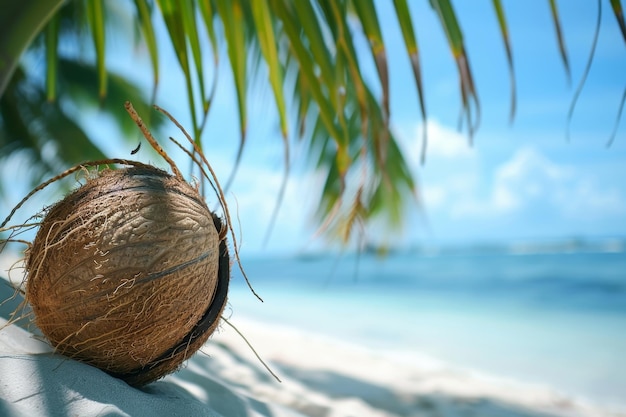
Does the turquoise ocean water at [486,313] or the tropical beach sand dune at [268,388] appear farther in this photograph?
the turquoise ocean water at [486,313]

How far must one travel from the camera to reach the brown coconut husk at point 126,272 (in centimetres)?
137

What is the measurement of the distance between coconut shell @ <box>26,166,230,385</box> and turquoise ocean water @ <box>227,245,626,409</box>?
0.92 feet

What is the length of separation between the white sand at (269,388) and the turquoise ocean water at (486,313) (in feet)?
1.38

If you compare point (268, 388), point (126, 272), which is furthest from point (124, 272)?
point (268, 388)

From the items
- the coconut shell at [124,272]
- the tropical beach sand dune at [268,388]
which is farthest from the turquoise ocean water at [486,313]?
the tropical beach sand dune at [268,388]

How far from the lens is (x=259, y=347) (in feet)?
16.5

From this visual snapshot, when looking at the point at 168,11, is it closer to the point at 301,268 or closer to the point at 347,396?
the point at 347,396

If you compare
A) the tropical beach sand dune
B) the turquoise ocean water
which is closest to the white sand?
the tropical beach sand dune

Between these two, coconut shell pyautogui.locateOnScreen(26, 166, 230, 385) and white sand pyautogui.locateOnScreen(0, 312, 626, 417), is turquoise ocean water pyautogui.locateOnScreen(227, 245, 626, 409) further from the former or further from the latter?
white sand pyautogui.locateOnScreen(0, 312, 626, 417)

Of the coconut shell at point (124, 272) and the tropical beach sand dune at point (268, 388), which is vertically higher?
the coconut shell at point (124, 272)

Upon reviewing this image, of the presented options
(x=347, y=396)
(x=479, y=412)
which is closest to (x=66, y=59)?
(x=347, y=396)

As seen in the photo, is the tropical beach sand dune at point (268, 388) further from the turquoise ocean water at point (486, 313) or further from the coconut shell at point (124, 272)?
the turquoise ocean water at point (486, 313)

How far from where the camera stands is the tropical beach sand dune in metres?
1.35

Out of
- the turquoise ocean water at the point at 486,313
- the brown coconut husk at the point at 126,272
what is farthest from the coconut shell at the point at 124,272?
the turquoise ocean water at the point at 486,313
